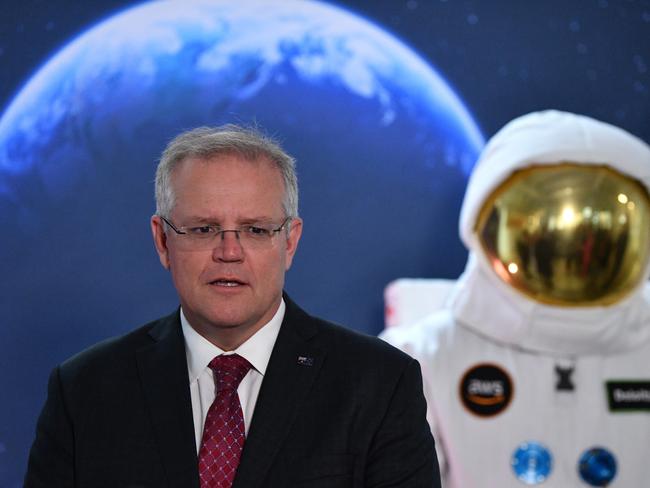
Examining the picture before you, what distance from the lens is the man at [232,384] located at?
1.09m

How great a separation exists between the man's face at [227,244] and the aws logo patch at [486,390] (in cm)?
108

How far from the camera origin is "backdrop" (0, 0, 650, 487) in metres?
2.89

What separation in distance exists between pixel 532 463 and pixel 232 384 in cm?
112

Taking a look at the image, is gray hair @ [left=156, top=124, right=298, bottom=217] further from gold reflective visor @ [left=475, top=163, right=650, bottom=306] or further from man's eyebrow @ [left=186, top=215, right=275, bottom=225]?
gold reflective visor @ [left=475, top=163, right=650, bottom=306]

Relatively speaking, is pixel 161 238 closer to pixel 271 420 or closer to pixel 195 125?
pixel 271 420

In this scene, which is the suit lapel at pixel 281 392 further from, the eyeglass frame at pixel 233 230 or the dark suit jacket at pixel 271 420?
the eyeglass frame at pixel 233 230

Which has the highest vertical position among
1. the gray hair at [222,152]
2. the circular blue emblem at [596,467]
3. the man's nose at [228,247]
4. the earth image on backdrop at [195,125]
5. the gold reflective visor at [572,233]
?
the earth image on backdrop at [195,125]

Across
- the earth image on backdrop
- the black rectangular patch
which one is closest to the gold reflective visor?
the black rectangular patch

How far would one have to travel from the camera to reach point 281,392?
3.71 ft

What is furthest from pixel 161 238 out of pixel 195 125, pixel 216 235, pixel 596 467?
pixel 195 125

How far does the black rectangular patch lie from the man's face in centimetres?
123

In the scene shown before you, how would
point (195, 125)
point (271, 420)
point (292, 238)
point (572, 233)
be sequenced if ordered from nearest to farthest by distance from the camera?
point (271, 420)
point (292, 238)
point (572, 233)
point (195, 125)

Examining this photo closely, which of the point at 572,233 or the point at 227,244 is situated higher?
the point at 572,233

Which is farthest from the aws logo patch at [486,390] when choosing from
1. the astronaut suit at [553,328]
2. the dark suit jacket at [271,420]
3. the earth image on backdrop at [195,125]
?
the dark suit jacket at [271,420]
